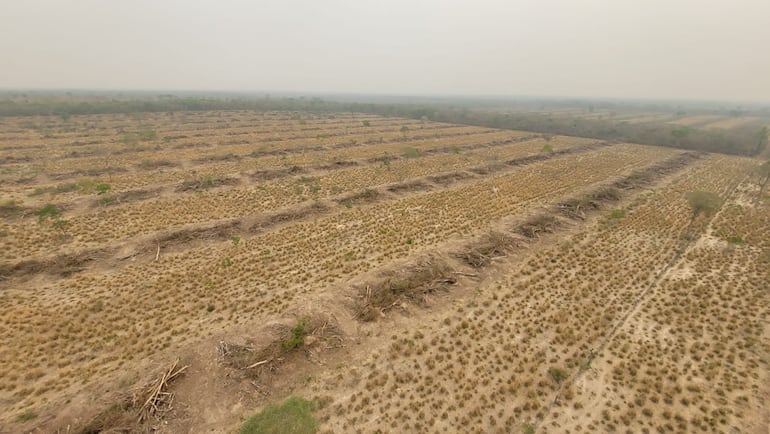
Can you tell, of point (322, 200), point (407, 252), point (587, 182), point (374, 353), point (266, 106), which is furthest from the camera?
point (266, 106)

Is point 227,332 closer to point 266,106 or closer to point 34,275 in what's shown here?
point 34,275

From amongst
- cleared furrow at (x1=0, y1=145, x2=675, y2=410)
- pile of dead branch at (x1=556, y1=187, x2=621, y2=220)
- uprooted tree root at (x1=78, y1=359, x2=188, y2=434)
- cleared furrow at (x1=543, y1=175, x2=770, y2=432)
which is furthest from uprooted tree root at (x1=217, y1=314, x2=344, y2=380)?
pile of dead branch at (x1=556, y1=187, x2=621, y2=220)

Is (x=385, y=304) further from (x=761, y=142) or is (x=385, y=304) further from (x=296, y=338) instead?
(x=761, y=142)

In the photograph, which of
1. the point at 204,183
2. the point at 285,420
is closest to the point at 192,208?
the point at 204,183

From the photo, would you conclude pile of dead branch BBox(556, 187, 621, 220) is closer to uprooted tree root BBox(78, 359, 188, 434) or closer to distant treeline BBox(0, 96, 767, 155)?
uprooted tree root BBox(78, 359, 188, 434)

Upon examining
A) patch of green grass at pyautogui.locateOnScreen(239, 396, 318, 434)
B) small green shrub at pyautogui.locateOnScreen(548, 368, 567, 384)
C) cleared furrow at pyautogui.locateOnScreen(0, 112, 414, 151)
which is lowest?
patch of green grass at pyautogui.locateOnScreen(239, 396, 318, 434)

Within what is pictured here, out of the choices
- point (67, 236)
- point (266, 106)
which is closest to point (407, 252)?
point (67, 236)

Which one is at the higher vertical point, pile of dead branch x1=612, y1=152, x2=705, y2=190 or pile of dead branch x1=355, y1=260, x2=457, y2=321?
pile of dead branch x1=612, y1=152, x2=705, y2=190
